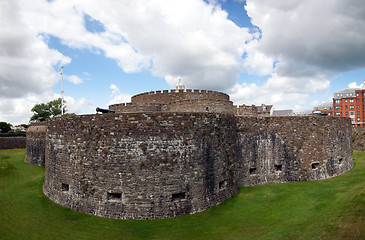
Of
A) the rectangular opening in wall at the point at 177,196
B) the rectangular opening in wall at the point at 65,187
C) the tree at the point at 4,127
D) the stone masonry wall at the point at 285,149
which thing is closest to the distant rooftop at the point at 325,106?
the stone masonry wall at the point at 285,149

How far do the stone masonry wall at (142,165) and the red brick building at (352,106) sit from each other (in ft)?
254

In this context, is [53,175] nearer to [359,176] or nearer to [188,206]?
[188,206]

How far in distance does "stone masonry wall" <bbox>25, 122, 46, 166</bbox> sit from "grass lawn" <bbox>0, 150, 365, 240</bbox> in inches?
511

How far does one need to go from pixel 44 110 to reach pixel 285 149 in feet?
232

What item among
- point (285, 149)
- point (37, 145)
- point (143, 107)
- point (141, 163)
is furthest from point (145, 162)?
point (37, 145)

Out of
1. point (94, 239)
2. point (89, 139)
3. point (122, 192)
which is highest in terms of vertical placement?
point (89, 139)

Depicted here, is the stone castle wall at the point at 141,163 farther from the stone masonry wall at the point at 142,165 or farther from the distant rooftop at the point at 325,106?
the distant rooftop at the point at 325,106

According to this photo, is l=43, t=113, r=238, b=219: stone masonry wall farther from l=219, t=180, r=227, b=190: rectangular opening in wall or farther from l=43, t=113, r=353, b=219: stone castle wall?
l=219, t=180, r=227, b=190: rectangular opening in wall

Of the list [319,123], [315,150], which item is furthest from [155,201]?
[319,123]

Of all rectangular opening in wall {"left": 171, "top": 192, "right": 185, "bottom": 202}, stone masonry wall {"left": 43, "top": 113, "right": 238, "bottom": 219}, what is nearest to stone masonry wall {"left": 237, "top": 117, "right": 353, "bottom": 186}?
stone masonry wall {"left": 43, "top": 113, "right": 238, "bottom": 219}

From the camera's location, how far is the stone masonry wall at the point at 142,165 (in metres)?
10.8

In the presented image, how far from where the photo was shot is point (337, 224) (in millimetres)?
9000

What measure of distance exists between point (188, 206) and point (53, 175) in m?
8.98

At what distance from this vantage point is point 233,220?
34.8 ft
